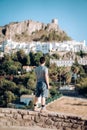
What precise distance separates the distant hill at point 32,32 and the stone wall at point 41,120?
3857 inches

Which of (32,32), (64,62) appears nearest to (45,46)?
(64,62)

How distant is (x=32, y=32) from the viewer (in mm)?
119500

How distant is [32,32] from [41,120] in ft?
372

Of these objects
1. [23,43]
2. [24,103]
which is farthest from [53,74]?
[23,43]

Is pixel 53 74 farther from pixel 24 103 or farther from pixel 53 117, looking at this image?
pixel 53 117

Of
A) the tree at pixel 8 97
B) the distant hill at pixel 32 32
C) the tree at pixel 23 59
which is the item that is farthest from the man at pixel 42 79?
the distant hill at pixel 32 32

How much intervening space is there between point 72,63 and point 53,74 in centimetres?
1682

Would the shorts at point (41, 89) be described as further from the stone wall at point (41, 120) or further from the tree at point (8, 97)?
the tree at point (8, 97)

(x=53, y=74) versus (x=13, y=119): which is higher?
(x=53, y=74)

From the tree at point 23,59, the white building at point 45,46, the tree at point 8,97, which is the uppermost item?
the white building at point 45,46

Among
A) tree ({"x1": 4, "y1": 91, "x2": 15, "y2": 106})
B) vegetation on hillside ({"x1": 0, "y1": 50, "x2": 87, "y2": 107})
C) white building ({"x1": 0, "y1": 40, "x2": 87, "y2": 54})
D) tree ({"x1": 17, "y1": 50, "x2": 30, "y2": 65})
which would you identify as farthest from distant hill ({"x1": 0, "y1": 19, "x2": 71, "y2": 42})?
tree ({"x1": 4, "y1": 91, "x2": 15, "y2": 106})

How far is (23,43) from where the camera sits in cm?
10175

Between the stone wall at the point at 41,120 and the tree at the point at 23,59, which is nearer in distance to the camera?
the stone wall at the point at 41,120

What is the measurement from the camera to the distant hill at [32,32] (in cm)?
10879
